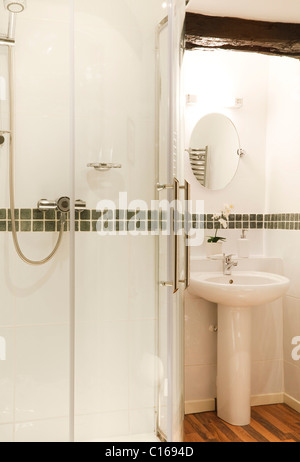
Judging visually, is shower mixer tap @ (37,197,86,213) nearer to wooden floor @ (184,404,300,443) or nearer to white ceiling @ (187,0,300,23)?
white ceiling @ (187,0,300,23)

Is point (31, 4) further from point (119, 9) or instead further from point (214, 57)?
point (214, 57)

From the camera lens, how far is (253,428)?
237 centimetres

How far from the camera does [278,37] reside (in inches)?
92.8

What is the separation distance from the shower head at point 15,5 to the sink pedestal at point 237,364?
179 centimetres

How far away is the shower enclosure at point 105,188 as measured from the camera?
1432mm

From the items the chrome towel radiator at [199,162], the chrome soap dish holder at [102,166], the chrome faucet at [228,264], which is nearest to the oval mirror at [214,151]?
the chrome towel radiator at [199,162]

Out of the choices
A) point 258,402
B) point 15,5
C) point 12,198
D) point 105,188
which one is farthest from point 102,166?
point 258,402

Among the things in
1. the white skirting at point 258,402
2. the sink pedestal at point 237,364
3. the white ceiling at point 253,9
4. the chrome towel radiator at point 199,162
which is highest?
the white ceiling at point 253,9

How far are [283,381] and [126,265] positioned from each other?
1.80 meters

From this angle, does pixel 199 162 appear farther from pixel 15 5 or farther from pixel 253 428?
pixel 253 428

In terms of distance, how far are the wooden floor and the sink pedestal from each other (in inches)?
3.0

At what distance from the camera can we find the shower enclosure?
1432 mm

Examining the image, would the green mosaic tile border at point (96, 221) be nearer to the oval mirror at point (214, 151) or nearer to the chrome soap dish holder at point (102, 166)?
the chrome soap dish holder at point (102, 166)

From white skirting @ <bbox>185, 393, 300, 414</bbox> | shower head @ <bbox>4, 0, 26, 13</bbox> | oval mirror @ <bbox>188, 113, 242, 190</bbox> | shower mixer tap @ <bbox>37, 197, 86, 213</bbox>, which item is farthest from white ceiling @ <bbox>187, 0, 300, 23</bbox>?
white skirting @ <bbox>185, 393, 300, 414</bbox>
